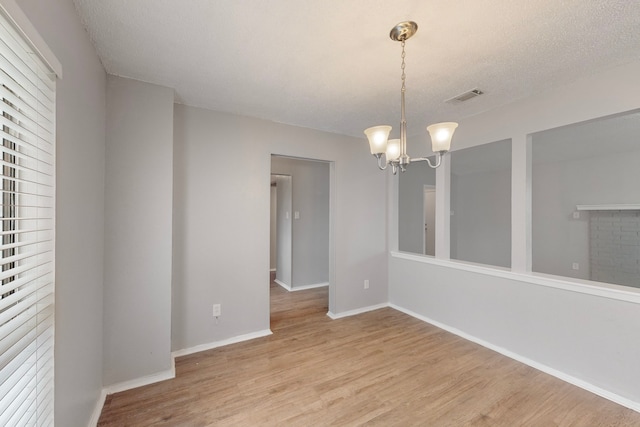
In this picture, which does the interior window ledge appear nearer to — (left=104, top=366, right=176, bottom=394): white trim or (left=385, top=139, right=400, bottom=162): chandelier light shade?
(left=385, top=139, right=400, bottom=162): chandelier light shade

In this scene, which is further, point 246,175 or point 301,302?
point 301,302

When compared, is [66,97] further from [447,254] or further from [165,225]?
[447,254]

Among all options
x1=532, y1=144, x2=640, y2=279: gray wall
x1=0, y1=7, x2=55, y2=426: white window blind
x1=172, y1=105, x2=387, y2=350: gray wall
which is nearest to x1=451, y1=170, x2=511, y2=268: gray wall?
x1=532, y1=144, x2=640, y2=279: gray wall

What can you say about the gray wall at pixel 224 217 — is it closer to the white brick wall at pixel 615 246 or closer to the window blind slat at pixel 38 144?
the window blind slat at pixel 38 144

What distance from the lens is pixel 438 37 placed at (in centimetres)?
161

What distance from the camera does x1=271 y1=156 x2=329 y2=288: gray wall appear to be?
4625 millimetres

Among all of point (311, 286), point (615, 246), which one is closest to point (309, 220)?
point (311, 286)

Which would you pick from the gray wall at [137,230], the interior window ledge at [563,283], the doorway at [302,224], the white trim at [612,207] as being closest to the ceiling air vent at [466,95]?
the interior window ledge at [563,283]

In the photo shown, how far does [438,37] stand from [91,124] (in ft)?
7.45

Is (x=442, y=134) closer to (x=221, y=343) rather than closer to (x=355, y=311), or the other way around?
(x=355, y=311)

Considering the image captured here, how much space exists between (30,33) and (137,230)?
1.43m

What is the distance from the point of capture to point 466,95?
2.39m

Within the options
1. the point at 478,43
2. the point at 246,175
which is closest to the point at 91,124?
the point at 246,175

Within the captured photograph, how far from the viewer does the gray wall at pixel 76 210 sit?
1214mm
